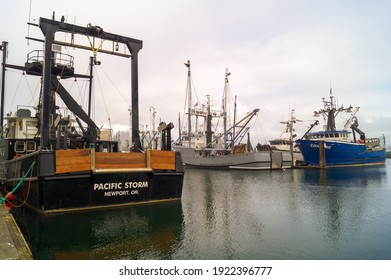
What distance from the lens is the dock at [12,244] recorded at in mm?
6391

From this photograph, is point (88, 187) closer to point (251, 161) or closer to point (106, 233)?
point (106, 233)

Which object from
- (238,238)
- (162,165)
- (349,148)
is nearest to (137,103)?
(162,165)

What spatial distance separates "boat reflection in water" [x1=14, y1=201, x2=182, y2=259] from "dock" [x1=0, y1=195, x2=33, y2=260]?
796 mm

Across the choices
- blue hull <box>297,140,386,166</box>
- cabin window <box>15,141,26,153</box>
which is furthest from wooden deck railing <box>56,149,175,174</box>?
blue hull <box>297,140,386,166</box>

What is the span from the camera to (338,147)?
162 feet

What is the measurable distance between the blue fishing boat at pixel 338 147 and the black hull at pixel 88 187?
138ft

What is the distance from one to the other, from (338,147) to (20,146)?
50469 millimetres

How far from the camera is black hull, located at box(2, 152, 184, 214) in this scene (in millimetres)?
11312

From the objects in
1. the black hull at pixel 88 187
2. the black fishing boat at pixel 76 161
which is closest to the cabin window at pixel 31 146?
the black fishing boat at pixel 76 161

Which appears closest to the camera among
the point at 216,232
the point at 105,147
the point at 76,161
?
the point at 216,232

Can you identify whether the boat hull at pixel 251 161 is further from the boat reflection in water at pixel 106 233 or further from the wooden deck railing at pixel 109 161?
the boat reflection in water at pixel 106 233

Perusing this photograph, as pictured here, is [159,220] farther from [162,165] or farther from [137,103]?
[137,103]

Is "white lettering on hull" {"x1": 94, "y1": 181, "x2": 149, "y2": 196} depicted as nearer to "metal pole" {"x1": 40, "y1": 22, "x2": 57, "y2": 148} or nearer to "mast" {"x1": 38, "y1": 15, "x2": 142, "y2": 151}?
"mast" {"x1": 38, "y1": 15, "x2": 142, "y2": 151}

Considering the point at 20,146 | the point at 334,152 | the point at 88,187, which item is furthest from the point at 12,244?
the point at 334,152
